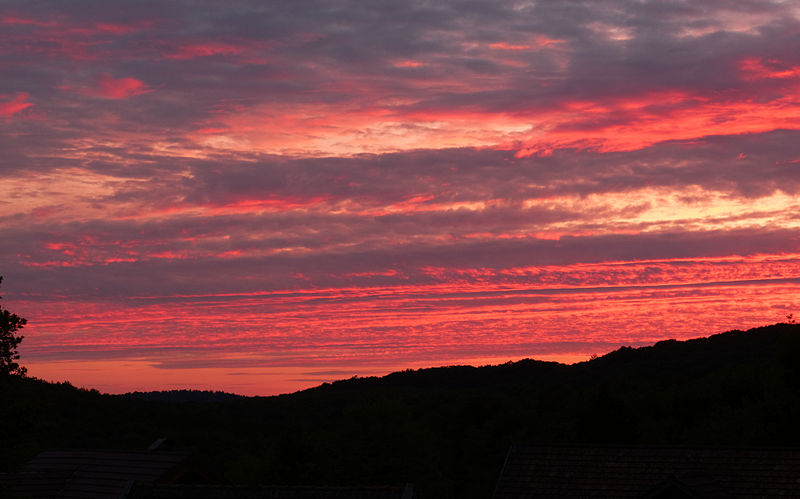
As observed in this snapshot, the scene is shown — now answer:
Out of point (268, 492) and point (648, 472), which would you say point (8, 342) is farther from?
point (648, 472)

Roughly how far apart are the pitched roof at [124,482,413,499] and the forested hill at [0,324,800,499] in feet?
13.8

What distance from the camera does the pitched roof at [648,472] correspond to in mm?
32281

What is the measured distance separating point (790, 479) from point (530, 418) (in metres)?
76.3

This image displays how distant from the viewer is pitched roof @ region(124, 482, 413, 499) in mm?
25750

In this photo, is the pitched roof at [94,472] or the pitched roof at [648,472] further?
the pitched roof at [94,472]

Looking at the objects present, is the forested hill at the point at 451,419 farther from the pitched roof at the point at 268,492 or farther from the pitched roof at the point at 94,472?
the pitched roof at the point at 268,492

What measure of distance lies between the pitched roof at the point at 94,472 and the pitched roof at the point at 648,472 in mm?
13574

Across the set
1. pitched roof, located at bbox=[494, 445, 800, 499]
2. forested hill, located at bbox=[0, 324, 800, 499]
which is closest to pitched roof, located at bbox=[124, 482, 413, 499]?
forested hill, located at bbox=[0, 324, 800, 499]

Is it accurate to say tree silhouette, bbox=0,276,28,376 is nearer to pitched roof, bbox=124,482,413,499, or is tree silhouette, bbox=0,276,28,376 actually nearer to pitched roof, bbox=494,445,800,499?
pitched roof, bbox=124,482,413,499

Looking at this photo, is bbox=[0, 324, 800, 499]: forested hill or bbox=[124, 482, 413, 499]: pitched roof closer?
bbox=[124, 482, 413, 499]: pitched roof

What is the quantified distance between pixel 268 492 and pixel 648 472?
51.2 feet

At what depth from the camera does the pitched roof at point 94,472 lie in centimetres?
3425

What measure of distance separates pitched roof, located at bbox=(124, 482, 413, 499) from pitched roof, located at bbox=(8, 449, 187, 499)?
208 inches

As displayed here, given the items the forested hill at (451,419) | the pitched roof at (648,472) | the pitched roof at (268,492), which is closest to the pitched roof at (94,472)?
the forested hill at (451,419)
